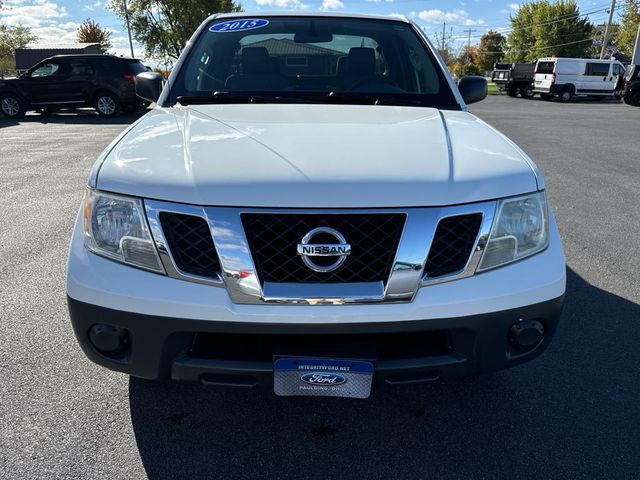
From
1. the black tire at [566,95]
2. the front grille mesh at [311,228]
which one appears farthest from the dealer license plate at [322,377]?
the black tire at [566,95]

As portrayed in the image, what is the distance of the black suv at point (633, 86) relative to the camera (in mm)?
23984

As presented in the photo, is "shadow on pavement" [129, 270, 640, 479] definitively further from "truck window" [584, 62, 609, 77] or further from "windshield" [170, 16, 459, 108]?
"truck window" [584, 62, 609, 77]

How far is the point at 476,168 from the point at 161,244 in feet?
3.80

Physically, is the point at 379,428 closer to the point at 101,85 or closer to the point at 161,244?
the point at 161,244

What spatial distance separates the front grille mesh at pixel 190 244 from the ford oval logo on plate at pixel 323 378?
0.48 metres

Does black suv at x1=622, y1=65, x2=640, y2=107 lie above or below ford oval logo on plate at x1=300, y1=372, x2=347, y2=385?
below

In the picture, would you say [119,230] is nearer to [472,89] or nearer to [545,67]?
[472,89]

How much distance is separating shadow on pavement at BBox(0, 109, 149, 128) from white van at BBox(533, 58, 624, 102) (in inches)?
796

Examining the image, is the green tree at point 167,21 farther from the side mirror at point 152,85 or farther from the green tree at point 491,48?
the green tree at point 491,48

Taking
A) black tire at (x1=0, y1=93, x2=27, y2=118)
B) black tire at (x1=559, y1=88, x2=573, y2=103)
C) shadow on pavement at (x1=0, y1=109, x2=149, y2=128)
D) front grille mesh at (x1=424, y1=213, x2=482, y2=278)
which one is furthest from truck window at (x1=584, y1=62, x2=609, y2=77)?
front grille mesh at (x1=424, y1=213, x2=482, y2=278)

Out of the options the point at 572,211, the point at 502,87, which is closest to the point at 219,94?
the point at 572,211

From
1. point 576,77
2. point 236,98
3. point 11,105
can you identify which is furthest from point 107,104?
point 576,77

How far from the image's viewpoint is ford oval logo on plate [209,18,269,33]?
334 cm

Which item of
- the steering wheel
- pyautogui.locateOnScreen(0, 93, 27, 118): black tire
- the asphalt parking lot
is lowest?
pyautogui.locateOnScreen(0, 93, 27, 118): black tire
